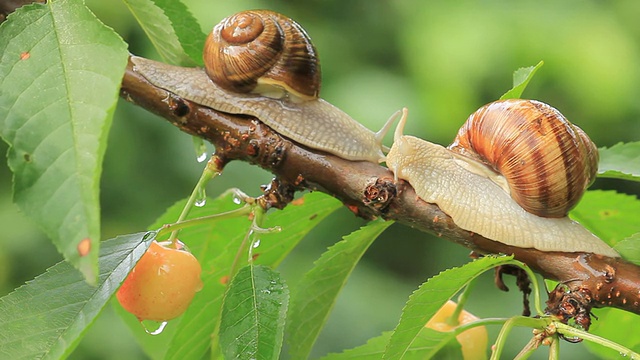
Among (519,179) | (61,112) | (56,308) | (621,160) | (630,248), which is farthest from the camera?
(621,160)

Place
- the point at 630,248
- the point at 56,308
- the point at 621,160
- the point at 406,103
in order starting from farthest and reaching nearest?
1. the point at 406,103
2. the point at 621,160
3. the point at 630,248
4. the point at 56,308

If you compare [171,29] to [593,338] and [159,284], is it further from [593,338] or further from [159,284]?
[593,338]

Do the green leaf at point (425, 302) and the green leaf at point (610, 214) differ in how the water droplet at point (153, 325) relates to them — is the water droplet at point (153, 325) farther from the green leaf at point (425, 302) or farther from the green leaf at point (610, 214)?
→ the green leaf at point (610, 214)

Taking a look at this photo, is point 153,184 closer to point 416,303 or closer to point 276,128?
point 276,128

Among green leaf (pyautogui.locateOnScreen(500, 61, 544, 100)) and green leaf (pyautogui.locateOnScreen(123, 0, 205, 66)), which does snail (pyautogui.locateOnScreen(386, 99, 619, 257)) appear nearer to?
green leaf (pyautogui.locateOnScreen(500, 61, 544, 100))

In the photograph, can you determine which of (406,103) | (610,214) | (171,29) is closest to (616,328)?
(610,214)

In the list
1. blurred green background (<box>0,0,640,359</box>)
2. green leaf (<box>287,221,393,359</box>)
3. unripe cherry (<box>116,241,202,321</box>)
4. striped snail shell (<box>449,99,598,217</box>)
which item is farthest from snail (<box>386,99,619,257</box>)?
blurred green background (<box>0,0,640,359</box>)
